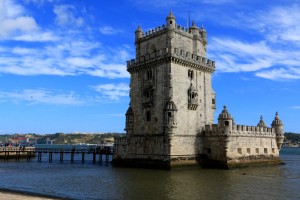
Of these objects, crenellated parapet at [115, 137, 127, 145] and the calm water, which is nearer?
the calm water

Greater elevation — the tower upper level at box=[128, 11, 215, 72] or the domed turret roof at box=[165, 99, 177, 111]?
the tower upper level at box=[128, 11, 215, 72]

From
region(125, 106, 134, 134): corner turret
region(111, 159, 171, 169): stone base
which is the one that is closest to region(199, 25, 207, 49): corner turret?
region(125, 106, 134, 134): corner turret

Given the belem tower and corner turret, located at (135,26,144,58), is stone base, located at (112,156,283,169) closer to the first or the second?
the belem tower

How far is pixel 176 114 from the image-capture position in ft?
140

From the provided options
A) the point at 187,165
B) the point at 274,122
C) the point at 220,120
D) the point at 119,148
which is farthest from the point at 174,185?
the point at 274,122

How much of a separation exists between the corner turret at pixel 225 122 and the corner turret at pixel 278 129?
16585 millimetres

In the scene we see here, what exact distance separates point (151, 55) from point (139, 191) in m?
23.0

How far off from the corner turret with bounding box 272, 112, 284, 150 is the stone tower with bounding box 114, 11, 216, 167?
14.1 m

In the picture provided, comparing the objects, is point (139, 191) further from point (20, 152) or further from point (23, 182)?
point (20, 152)

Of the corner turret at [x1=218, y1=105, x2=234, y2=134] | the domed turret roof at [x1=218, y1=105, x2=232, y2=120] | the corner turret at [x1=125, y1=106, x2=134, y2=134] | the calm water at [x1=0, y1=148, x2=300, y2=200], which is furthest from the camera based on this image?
the corner turret at [x1=125, y1=106, x2=134, y2=134]

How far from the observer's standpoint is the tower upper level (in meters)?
44.8

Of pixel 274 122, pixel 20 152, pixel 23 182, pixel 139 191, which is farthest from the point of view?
pixel 20 152

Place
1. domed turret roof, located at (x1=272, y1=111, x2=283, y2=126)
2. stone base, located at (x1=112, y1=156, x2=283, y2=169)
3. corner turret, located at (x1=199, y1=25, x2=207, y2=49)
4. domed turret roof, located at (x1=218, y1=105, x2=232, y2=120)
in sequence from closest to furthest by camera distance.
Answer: stone base, located at (x1=112, y1=156, x2=283, y2=169) < domed turret roof, located at (x1=218, y1=105, x2=232, y2=120) < corner turret, located at (x1=199, y1=25, x2=207, y2=49) < domed turret roof, located at (x1=272, y1=111, x2=283, y2=126)

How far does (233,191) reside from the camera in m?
27.8
